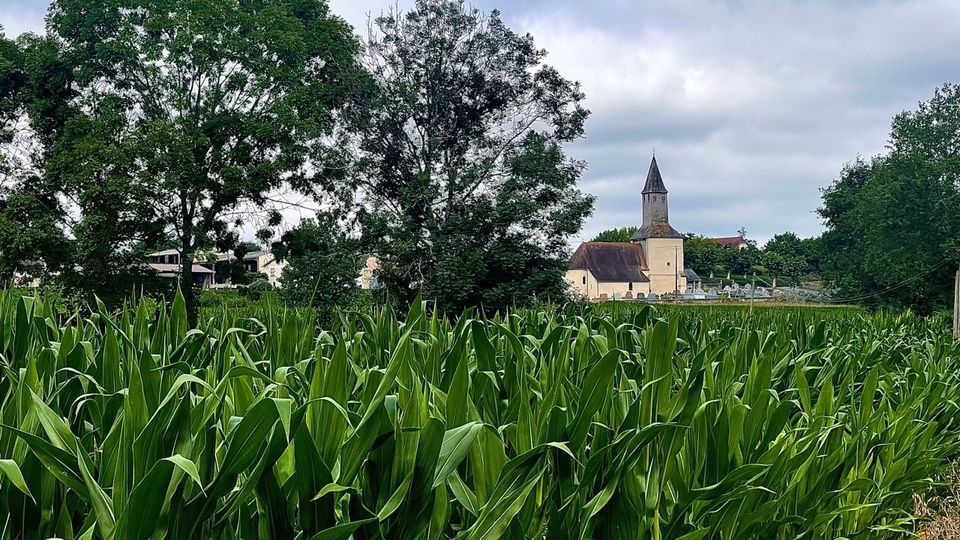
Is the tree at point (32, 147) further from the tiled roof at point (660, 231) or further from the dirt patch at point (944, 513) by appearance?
the tiled roof at point (660, 231)

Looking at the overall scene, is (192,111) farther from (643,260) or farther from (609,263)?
(643,260)

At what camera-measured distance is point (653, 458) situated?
1.50m

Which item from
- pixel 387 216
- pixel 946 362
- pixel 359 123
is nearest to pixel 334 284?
pixel 387 216

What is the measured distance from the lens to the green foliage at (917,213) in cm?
2455

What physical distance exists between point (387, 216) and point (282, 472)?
842 inches

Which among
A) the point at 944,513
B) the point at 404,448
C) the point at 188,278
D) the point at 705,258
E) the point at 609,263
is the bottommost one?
the point at 944,513

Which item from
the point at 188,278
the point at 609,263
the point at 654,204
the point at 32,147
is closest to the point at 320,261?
the point at 188,278

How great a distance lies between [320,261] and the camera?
A: 2136 centimetres

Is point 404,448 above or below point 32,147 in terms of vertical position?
below

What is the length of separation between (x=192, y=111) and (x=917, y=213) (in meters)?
22.2

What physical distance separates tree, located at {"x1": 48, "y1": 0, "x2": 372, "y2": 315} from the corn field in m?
18.3

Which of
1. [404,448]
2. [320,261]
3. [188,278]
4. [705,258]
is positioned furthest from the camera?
[705,258]

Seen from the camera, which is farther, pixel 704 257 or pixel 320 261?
pixel 704 257

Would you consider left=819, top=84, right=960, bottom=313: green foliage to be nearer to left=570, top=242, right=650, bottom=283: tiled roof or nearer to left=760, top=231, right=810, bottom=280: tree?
left=570, top=242, right=650, bottom=283: tiled roof
